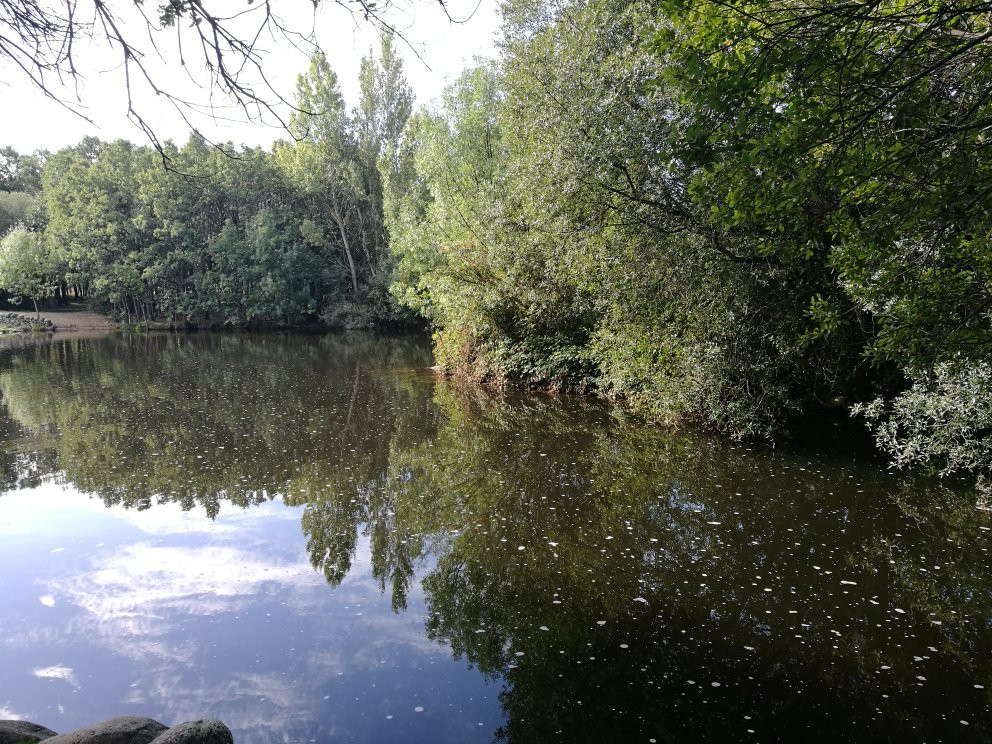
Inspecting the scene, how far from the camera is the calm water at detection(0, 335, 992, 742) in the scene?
5.27 meters

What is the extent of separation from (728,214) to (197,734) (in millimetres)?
6581

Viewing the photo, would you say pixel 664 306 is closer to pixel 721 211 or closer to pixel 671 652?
pixel 721 211

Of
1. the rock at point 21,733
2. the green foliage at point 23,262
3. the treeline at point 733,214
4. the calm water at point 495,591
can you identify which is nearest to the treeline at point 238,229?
the green foliage at point 23,262

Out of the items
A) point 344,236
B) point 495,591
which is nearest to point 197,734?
point 495,591

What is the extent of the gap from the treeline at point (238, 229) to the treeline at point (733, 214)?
59.5 feet

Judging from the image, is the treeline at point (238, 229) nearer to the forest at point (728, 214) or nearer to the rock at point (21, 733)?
the forest at point (728, 214)

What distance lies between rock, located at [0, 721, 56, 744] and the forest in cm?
395

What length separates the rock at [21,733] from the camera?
14.1 ft

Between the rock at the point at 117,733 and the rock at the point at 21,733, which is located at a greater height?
the rock at the point at 117,733

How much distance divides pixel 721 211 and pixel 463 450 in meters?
8.20

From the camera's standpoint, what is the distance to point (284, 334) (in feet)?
152

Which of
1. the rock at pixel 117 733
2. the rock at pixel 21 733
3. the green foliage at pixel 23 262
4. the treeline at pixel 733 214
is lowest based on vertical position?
the rock at pixel 21 733

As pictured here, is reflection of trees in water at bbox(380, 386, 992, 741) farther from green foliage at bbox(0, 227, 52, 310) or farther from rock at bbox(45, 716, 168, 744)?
green foliage at bbox(0, 227, 52, 310)

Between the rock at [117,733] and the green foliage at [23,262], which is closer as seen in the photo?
the rock at [117,733]
